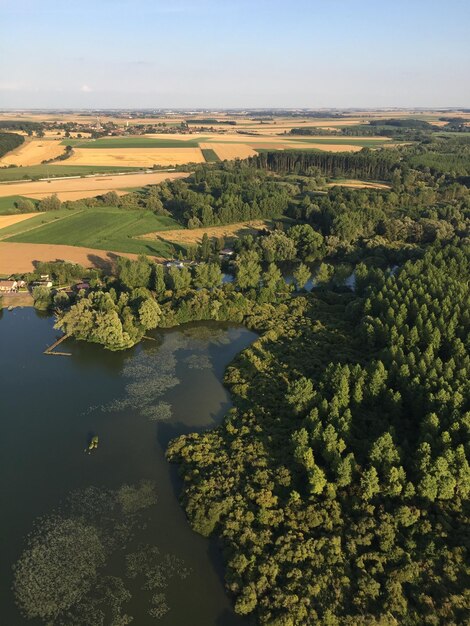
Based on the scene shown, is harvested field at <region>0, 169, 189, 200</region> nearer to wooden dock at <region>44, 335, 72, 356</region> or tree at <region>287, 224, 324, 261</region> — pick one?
tree at <region>287, 224, 324, 261</region>

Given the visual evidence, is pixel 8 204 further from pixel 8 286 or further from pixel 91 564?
pixel 91 564

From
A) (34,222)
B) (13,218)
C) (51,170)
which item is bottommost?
(34,222)

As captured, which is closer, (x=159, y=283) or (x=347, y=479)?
(x=347, y=479)

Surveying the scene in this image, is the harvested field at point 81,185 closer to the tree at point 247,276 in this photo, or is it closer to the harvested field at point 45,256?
the harvested field at point 45,256

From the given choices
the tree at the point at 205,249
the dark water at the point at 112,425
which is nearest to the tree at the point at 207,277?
the dark water at the point at 112,425

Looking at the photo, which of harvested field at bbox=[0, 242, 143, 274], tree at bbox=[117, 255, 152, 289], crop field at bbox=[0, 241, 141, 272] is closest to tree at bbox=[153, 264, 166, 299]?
tree at bbox=[117, 255, 152, 289]

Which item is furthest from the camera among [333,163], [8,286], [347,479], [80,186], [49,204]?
[333,163]

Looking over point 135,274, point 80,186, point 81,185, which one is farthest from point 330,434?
point 81,185

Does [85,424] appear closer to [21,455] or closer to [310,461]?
[21,455]
